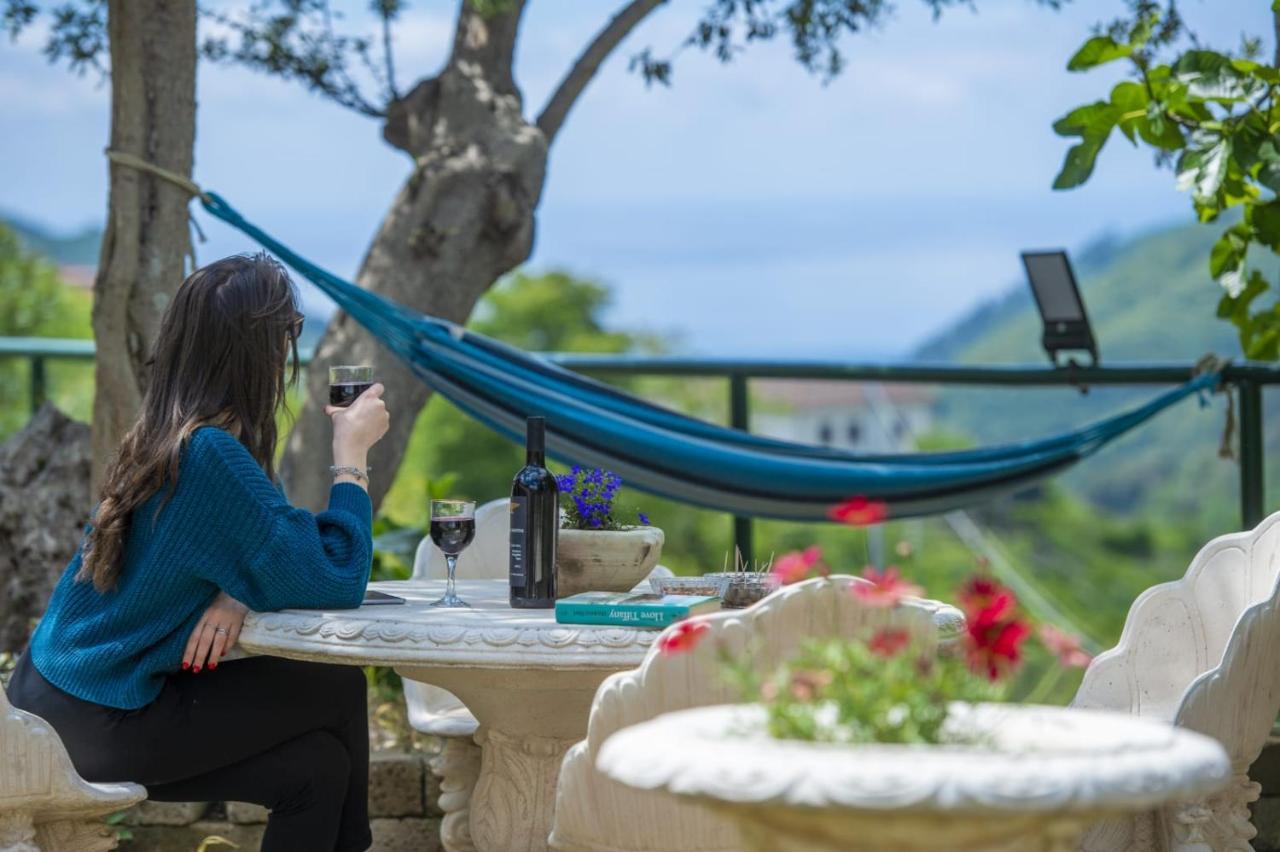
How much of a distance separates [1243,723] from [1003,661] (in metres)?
0.86

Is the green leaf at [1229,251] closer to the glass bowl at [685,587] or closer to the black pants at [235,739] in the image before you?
the glass bowl at [685,587]

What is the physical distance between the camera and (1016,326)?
43562 mm

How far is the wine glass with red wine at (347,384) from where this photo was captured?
2.21 metres

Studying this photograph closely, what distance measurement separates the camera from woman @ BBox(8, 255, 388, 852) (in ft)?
6.66

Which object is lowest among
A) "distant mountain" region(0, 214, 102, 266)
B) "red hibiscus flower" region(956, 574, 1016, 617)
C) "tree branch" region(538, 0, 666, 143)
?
"red hibiscus flower" region(956, 574, 1016, 617)

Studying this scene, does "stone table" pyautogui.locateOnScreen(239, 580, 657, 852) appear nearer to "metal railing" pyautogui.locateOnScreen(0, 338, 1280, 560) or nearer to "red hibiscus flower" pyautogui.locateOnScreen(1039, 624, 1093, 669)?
"red hibiscus flower" pyautogui.locateOnScreen(1039, 624, 1093, 669)

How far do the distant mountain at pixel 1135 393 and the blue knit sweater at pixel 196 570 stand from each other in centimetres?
3510

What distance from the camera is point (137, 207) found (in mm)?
3258

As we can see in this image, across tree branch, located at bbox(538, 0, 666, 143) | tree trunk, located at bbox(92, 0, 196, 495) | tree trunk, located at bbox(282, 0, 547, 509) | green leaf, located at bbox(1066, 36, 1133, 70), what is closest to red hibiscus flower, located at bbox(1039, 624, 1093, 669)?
green leaf, located at bbox(1066, 36, 1133, 70)

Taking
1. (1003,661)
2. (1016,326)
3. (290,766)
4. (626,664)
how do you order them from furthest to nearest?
1. (1016,326)
2. (290,766)
3. (626,664)
4. (1003,661)

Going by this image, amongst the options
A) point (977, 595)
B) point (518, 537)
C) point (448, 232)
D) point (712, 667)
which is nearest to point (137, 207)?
point (448, 232)

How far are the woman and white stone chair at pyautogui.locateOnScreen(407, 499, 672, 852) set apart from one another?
39cm

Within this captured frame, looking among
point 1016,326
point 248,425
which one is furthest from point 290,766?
point 1016,326

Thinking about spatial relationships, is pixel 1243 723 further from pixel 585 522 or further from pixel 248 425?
pixel 248 425
